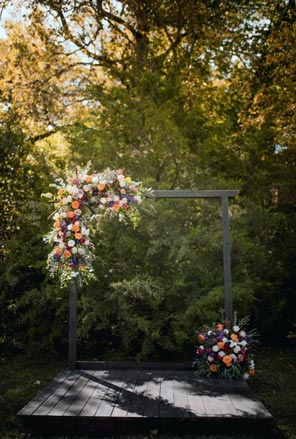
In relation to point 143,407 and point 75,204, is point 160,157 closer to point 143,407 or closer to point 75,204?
point 75,204

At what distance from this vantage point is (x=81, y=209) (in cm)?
414

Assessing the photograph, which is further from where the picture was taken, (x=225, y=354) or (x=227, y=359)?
(x=225, y=354)

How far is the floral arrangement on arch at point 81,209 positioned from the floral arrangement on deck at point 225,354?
1297mm

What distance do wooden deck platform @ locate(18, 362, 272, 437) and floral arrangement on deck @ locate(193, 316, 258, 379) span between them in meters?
0.16

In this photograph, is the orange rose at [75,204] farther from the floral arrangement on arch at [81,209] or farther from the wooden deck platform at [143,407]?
the wooden deck platform at [143,407]

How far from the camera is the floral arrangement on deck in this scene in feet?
14.3

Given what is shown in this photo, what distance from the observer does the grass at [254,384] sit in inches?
143

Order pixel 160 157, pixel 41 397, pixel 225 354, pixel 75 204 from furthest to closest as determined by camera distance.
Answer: pixel 160 157, pixel 225 354, pixel 75 204, pixel 41 397

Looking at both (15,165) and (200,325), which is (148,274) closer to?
(200,325)

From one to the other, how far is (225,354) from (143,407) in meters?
1.13

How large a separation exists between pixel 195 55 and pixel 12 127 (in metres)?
3.59

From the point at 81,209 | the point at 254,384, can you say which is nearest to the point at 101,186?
the point at 81,209

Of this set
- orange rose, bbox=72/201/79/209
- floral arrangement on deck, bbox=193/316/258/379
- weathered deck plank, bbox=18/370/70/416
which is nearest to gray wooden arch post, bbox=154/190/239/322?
floral arrangement on deck, bbox=193/316/258/379

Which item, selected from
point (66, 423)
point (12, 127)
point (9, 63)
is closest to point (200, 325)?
point (66, 423)
